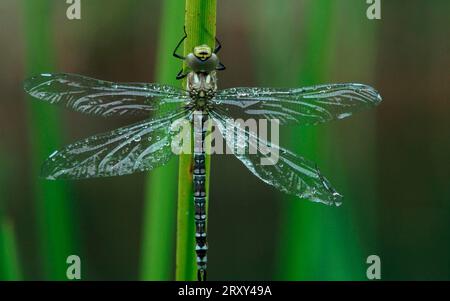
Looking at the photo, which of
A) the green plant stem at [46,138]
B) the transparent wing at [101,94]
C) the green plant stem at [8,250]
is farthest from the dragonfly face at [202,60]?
the green plant stem at [8,250]

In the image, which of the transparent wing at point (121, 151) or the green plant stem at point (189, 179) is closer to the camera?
the green plant stem at point (189, 179)

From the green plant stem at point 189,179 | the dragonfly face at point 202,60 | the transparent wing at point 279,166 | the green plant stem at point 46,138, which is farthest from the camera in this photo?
the green plant stem at point 46,138

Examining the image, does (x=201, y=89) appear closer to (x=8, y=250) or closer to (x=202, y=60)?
(x=202, y=60)

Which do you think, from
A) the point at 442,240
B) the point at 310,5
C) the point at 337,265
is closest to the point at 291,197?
the point at 337,265

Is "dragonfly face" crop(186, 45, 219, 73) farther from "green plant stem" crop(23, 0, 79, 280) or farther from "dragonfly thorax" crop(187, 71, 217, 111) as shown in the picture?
"green plant stem" crop(23, 0, 79, 280)

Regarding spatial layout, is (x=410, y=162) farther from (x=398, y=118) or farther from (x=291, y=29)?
(x=291, y=29)

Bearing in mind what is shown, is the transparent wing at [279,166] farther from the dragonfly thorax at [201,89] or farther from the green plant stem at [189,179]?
the green plant stem at [189,179]

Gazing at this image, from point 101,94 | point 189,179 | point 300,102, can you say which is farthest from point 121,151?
point 300,102
